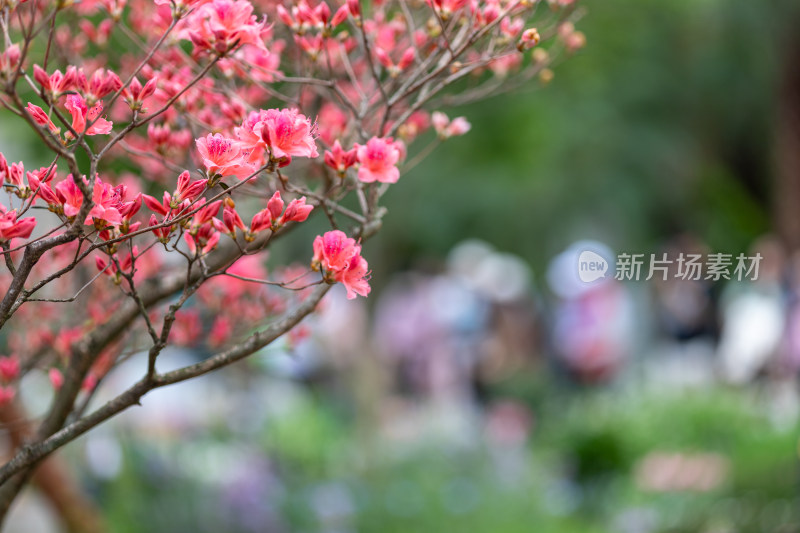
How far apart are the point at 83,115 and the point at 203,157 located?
207 millimetres

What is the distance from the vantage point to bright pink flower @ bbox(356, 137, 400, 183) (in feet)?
4.54

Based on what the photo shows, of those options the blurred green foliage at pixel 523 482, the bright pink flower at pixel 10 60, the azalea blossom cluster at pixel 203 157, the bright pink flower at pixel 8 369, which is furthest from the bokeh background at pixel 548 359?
the bright pink flower at pixel 10 60

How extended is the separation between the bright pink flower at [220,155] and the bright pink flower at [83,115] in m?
0.18

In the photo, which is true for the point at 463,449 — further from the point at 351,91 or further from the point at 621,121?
the point at 621,121

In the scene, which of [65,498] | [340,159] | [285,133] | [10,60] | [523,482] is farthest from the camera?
[523,482]

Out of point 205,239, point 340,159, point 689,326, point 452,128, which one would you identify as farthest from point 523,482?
point 689,326

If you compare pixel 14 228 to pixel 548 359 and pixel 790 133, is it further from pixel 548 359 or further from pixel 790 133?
pixel 790 133

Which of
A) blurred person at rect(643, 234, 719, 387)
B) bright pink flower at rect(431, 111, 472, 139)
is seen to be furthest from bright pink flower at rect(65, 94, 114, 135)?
blurred person at rect(643, 234, 719, 387)

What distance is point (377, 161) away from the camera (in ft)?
4.58

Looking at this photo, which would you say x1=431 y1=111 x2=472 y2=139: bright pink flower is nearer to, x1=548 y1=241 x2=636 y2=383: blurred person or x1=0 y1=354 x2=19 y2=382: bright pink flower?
x1=0 y1=354 x2=19 y2=382: bright pink flower

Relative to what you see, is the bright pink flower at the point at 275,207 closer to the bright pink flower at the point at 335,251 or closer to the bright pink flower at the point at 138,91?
the bright pink flower at the point at 335,251

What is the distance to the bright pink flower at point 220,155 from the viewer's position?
1166mm

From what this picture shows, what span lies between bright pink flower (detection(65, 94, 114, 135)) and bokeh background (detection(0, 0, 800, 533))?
3.11 ft

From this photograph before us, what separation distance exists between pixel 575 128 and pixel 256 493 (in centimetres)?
451
